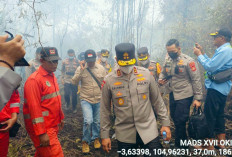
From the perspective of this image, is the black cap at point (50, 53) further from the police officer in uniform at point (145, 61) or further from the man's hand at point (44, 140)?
the police officer in uniform at point (145, 61)

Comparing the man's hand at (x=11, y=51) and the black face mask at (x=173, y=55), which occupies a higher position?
the black face mask at (x=173, y=55)

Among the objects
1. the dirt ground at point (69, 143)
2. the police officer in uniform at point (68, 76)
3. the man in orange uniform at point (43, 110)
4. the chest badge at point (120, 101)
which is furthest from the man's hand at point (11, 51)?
the police officer in uniform at point (68, 76)

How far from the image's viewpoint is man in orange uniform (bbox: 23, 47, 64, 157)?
7.89 feet

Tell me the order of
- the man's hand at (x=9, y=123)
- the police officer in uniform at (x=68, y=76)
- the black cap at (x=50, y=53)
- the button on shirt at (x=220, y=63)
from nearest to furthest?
the man's hand at (x=9, y=123) < the black cap at (x=50, y=53) < the button on shirt at (x=220, y=63) < the police officer in uniform at (x=68, y=76)

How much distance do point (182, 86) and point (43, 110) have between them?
306 cm

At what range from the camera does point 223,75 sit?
3.61m

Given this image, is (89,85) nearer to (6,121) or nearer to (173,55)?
(173,55)

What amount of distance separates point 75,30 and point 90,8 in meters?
5.01

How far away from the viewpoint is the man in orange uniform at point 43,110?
240 centimetres

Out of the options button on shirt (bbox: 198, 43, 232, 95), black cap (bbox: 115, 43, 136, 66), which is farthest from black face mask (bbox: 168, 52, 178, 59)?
black cap (bbox: 115, 43, 136, 66)

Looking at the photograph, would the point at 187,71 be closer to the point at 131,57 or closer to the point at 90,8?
the point at 131,57

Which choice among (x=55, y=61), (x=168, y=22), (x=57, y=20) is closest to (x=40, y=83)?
A: (x=55, y=61)

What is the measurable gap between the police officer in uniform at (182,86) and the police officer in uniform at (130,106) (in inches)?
60.6

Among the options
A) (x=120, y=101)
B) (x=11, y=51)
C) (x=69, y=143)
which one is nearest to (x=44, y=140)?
(x=120, y=101)
